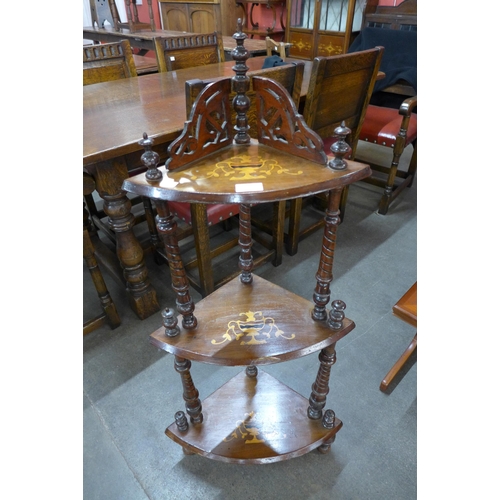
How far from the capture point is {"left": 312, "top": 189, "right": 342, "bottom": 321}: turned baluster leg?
31.5 inches

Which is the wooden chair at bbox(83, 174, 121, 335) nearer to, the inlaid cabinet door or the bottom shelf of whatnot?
the bottom shelf of whatnot

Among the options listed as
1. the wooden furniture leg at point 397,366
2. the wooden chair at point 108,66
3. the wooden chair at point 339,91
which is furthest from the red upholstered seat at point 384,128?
the wooden chair at point 108,66

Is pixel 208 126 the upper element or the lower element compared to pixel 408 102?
upper

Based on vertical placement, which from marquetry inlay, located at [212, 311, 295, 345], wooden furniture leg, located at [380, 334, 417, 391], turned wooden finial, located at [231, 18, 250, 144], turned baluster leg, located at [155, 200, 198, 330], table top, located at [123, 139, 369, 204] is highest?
turned wooden finial, located at [231, 18, 250, 144]

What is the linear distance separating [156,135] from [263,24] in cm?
381

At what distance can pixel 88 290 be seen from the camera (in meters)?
1.92

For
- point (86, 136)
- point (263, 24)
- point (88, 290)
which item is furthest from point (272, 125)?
point (263, 24)

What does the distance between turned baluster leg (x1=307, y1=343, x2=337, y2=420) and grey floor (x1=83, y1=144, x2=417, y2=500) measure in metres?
0.18

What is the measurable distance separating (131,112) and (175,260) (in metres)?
1.00

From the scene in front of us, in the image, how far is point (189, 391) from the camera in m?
1.10

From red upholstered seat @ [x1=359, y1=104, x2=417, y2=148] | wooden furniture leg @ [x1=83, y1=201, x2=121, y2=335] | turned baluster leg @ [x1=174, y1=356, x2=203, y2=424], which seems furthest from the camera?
red upholstered seat @ [x1=359, y1=104, x2=417, y2=148]

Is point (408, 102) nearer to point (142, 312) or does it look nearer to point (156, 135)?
point (156, 135)

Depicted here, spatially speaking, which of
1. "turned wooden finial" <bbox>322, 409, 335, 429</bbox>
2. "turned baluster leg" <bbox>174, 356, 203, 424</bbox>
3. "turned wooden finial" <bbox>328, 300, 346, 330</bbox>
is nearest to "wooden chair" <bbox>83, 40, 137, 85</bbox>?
"turned baluster leg" <bbox>174, 356, 203, 424</bbox>

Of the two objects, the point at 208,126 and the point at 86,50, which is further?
the point at 86,50
